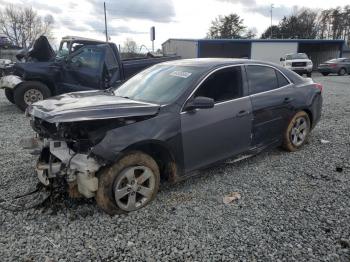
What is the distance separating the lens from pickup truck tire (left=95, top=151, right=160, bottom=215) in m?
3.26

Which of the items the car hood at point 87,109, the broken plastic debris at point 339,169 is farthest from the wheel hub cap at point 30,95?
the broken plastic debris at point 339,169

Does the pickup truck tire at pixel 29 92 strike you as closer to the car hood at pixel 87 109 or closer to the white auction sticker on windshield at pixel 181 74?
the car hood at pixel 87 109

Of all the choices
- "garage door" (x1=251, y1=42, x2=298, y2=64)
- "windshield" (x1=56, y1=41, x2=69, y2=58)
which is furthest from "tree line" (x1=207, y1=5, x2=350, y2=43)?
"windshield" (x1=56, y1=41, x2=69, y2=58)

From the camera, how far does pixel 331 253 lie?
9.18 feet

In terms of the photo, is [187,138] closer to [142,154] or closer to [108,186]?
[142,154]

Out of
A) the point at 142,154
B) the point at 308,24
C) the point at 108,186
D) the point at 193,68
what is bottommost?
the point at 108,186

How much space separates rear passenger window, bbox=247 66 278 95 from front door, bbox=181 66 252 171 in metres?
0.22

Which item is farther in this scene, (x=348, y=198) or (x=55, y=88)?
(x=55, y=88)

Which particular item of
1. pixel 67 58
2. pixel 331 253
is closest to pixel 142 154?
pixel 331 253

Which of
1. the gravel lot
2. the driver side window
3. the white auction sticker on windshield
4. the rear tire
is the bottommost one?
the gravel lot

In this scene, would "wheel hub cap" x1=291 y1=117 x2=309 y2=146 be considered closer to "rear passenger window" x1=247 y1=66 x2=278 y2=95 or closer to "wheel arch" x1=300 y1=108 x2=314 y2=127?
"wheel arch" x1=300 y1=108 x2=314 y2=127

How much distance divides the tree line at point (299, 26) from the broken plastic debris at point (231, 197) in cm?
6109

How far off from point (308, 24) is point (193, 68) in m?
67.9

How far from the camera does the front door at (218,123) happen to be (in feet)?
12.5
